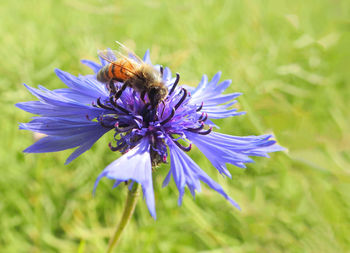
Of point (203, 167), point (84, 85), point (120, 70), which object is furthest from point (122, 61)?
→ point (203, 167)

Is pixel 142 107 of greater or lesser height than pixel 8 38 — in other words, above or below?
below

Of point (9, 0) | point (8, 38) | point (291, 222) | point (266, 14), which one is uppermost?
point (266, 14)

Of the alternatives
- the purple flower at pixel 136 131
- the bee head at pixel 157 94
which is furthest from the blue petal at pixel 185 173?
the bee head at pixel 157 94

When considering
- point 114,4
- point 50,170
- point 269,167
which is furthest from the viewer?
point 114,4

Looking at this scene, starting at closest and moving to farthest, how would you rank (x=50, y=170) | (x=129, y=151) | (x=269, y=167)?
1. (x=129, y=151)
2. (x=50, y=170)
3. (x=269, y=167)

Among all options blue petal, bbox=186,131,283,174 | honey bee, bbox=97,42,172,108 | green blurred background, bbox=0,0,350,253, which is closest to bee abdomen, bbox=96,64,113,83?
honey bee, bbox=97,42,172,108

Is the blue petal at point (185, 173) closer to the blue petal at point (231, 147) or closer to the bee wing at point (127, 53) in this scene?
the blue petal at point (231, 147)

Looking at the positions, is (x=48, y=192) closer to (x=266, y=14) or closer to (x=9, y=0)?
(x=9, y=0)

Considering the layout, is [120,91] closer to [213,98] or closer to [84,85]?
[84,85]

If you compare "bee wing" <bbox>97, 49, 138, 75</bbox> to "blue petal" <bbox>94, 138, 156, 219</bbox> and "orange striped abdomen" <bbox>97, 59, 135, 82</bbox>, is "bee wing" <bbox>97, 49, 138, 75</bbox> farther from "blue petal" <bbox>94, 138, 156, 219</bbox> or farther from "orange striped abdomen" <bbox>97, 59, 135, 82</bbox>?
"blue petal" <bbox>94, 138, 156, 219</bbox>

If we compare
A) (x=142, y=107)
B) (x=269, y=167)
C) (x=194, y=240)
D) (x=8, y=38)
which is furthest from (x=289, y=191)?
(x=8, y=38)

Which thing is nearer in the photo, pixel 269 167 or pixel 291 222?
pixel 291 222
